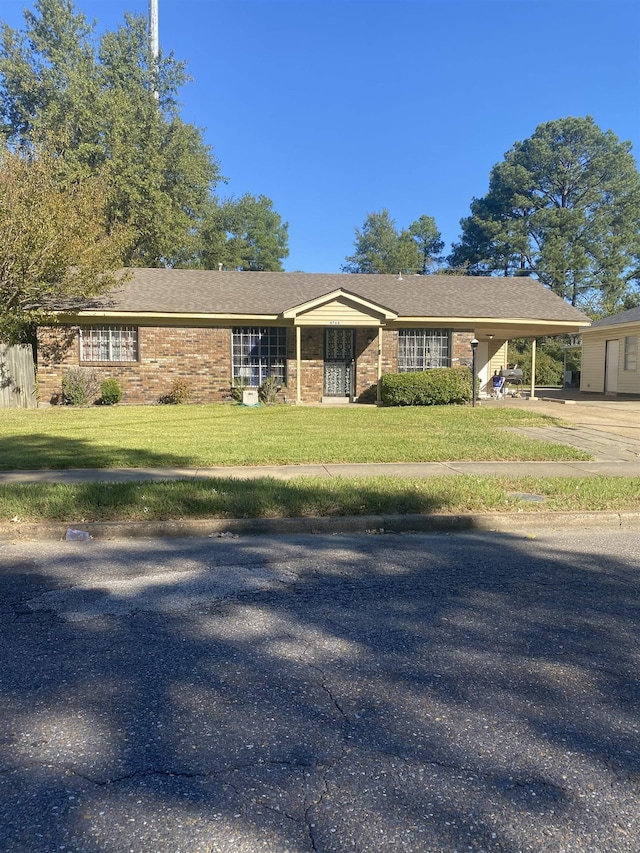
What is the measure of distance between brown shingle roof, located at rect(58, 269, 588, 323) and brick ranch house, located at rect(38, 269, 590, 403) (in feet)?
0.23

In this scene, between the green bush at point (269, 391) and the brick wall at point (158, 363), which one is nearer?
the brick wall at point (158, 363)

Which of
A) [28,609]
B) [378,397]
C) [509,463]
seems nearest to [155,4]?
[378,397]

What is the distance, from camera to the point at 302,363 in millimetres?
20516

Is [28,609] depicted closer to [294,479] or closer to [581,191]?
[294,479]

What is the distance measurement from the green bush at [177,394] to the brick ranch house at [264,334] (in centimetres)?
19

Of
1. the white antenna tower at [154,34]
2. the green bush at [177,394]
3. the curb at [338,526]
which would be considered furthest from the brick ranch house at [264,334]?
the white antenna tower at [154,34]

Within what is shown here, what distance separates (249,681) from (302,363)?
17.8 m

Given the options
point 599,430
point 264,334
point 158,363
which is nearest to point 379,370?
point 264,334

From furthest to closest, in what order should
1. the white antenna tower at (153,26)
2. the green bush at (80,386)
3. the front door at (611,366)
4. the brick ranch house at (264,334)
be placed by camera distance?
the white antenna tower at (153,26) < the front door at (611,366) < the brick ranch house at (264,334) < the green bush at (80,386)

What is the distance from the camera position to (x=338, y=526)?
6129mm

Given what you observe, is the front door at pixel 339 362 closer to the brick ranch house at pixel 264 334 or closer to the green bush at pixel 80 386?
the brick ranch house at pixel 264 334

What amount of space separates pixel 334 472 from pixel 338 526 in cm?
219

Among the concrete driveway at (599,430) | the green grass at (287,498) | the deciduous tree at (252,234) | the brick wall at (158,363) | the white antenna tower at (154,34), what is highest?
the white antenna tower at (154,34)

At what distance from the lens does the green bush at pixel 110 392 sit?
62.3ft
